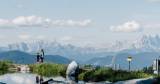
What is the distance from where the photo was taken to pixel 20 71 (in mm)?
89562

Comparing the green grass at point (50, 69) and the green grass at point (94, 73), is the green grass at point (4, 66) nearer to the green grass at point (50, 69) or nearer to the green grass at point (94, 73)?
the green grass at point (94, 73)

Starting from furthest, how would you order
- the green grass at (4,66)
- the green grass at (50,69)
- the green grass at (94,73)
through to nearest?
1. the green grass at (4,66)
2. the green grass at (50,69)
3. the green grass at (94,73)

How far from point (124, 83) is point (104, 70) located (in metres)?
22.5

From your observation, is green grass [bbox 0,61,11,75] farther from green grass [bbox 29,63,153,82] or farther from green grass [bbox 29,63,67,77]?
green grass [bbox 29,63,67,77]

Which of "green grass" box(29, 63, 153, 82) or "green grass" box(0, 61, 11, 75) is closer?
"green grass" box(29, 63, 153, 82)

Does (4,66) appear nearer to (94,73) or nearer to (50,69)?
(50,69)

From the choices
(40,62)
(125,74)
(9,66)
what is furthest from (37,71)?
(125,74)

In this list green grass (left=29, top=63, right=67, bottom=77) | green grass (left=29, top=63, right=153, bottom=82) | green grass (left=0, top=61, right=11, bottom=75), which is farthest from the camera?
green grass (left=0, top=61, right=11, bottom=75)

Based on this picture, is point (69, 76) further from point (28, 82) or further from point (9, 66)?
point (9, 66)

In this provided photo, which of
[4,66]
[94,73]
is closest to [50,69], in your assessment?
[4,66]

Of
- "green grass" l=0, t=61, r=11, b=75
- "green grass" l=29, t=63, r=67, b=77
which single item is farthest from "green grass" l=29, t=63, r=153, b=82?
"green grass" l=0, t=61, r=11, b=75

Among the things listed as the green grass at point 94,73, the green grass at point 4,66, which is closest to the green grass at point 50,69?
the green grass at point 94,73

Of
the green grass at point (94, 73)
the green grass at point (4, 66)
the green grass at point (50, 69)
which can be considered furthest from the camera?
the green grass at point (4, 66)

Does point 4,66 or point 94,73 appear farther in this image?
point 4,66
